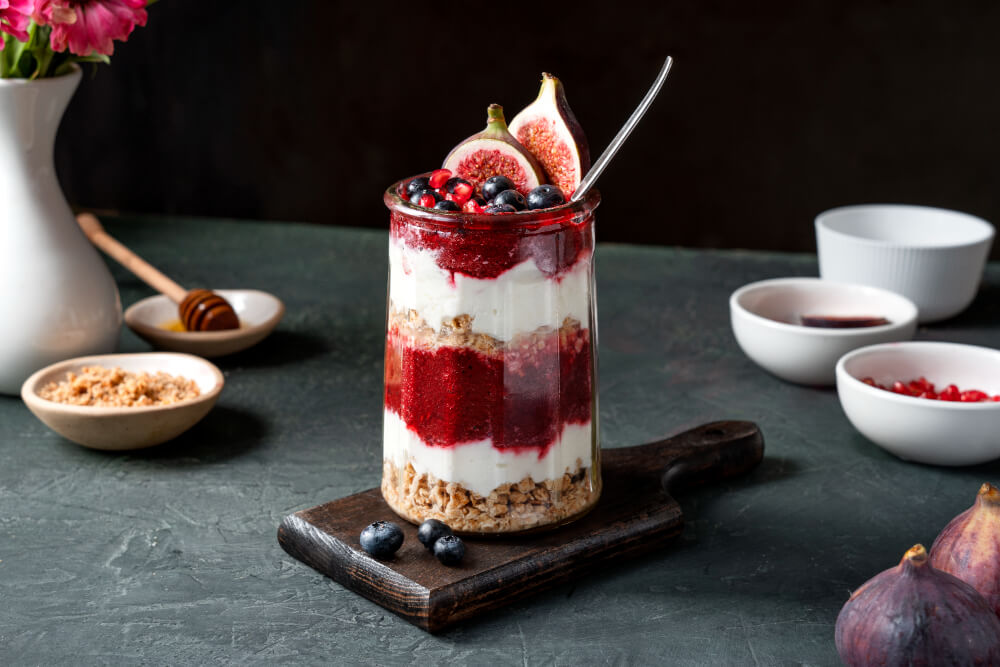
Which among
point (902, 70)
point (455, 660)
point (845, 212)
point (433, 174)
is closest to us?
point (455, 660)

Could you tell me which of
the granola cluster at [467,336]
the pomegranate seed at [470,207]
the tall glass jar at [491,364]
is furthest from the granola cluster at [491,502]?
the pomegranate seed at [470,207]

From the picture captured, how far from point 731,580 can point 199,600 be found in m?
0.52

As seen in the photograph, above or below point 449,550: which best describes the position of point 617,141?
above

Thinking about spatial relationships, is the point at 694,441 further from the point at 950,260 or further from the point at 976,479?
the point at 950,260

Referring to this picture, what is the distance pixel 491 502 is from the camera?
1123mm

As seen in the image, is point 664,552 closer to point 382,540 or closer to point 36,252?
point 382,540

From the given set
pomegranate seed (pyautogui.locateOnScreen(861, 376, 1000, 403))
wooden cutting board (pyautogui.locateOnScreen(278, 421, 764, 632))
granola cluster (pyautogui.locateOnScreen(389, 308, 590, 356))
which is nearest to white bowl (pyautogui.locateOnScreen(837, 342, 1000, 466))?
pomegranate seed (pyautogui.locateOnScreen(861, 376, 1000, 403))

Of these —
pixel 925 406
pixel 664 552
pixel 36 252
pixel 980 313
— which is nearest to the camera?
pixel 664 552

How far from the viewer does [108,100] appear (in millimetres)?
3195

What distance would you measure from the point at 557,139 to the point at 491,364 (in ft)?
0.77

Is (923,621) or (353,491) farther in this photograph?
(353,491)

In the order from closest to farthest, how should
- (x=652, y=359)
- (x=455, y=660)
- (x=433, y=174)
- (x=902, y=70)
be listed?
(x=455, y=660) → (x=433, y=174) → (x=652, y=359) → (x=902, y=70)

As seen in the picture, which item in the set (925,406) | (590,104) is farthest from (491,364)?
(590,104)

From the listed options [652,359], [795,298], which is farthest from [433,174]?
[795,298]
